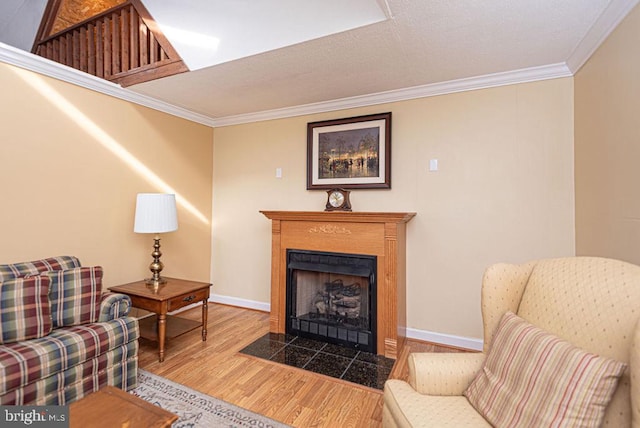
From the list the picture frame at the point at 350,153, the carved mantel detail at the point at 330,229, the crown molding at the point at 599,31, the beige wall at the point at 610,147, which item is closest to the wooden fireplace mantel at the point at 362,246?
the carved mantel detail at the point at 330,229

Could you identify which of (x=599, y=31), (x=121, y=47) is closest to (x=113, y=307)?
(x=121, y=47)

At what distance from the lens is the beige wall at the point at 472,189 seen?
100 inches

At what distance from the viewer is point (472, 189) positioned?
9.18 feet

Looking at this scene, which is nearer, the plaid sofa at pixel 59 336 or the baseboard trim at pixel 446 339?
the plaid sofa at pixel 59 336

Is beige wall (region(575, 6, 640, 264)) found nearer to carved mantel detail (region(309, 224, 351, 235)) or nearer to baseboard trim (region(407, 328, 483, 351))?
baseboard trim (region(407, 328, 483, 351))

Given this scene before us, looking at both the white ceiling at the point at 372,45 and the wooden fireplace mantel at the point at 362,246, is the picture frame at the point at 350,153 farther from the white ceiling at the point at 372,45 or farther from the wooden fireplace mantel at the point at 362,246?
the wooden fireplace mantel at the point at 362,246

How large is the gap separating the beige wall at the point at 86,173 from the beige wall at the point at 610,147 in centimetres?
381

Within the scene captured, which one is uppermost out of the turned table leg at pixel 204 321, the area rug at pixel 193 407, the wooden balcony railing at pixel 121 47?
the wooden balcony railing at pixel 121 47

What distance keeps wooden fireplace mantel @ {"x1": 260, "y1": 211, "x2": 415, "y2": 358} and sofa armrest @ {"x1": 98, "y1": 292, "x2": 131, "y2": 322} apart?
52.5 inches

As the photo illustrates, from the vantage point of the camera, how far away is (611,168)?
1.94 m

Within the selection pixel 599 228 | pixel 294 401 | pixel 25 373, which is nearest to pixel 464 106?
pixel 599 228

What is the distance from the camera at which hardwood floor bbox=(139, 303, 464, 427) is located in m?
1.92

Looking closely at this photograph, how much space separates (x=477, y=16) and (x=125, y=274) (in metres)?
3.61

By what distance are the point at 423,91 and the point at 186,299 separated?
2838 millimetres
